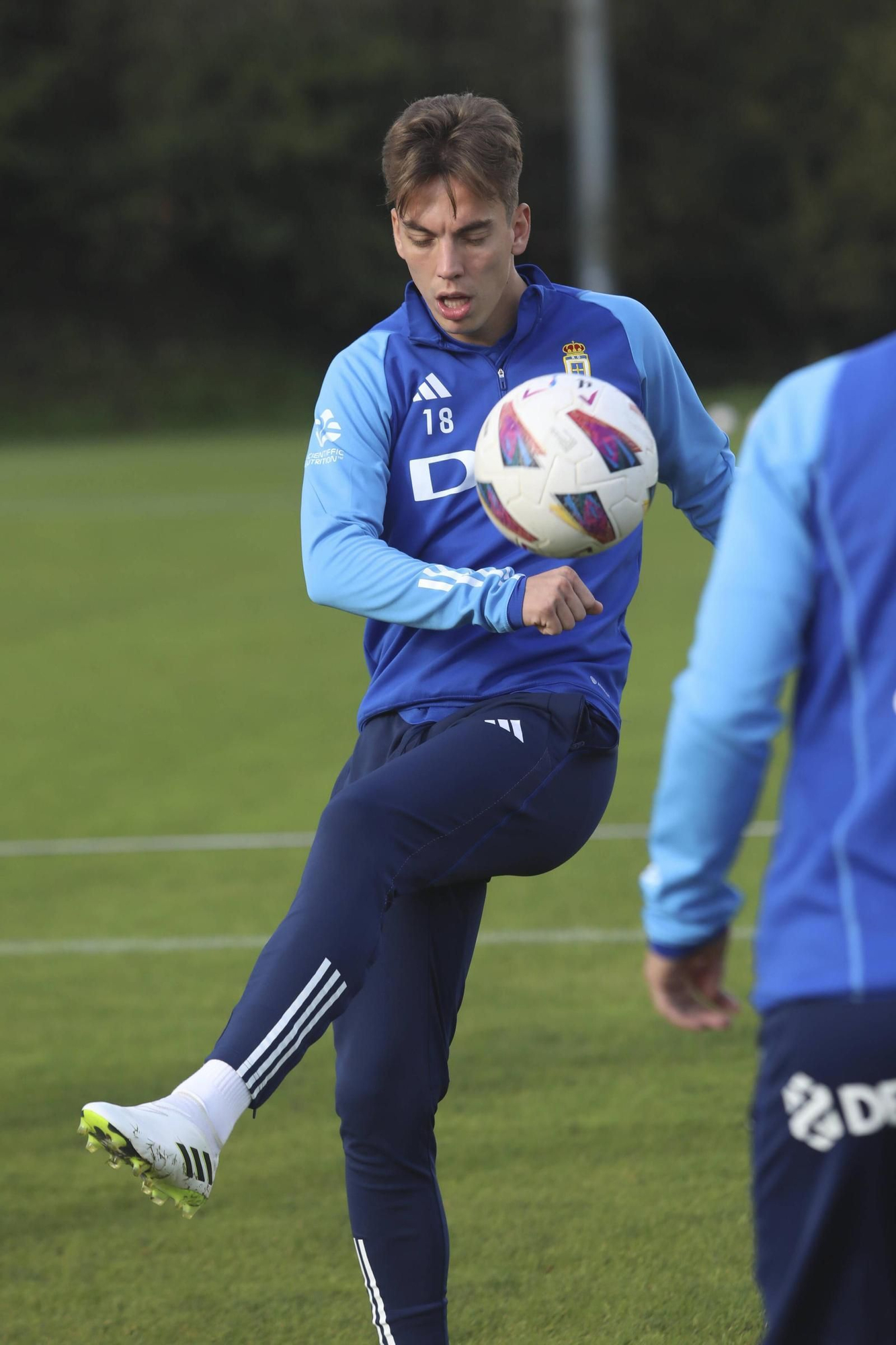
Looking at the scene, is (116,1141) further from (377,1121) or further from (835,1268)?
(835,1268)

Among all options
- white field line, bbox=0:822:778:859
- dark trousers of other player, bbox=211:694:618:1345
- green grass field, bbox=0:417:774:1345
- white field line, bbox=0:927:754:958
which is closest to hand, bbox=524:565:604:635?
dark trousers of other player, bbox=211:694:618:1345

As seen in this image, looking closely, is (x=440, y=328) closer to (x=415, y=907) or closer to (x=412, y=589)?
(x=412, y=589)

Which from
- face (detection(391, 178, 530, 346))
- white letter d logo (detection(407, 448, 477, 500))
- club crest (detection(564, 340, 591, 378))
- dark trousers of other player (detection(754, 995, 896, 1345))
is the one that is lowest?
dark trousers of other player (detection(754, 995, 896, 1345))

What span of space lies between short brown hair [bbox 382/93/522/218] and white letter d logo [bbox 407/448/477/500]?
45cm

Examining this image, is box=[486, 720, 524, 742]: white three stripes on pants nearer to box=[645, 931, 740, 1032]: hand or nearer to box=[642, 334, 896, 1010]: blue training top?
box=[645, 931, 740, 1032]: hand

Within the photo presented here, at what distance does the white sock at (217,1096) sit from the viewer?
2.82m

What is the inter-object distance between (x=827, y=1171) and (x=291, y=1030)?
109cm

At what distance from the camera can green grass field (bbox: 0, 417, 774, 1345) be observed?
3898mm

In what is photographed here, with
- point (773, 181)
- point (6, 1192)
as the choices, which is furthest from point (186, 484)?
point (773, 181)

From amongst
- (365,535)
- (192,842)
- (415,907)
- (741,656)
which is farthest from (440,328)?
(192,842)

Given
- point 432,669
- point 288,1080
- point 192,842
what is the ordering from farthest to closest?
point 192,842 < point 288,1080 < point 432,669

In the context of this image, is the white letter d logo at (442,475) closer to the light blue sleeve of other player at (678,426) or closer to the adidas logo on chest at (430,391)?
the adidas logo on chest at (430,391)

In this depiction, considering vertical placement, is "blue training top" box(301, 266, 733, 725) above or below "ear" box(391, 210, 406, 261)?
below

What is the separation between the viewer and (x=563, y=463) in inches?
126
